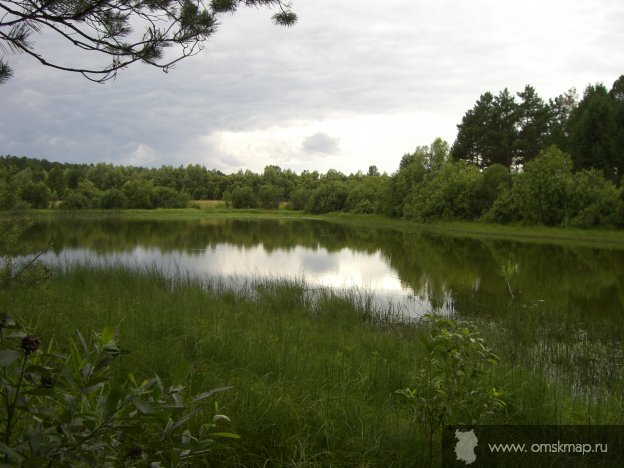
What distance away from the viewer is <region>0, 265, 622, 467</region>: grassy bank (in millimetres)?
3012

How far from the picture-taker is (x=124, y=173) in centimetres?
9438

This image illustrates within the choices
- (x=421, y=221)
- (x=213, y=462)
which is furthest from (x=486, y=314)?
(x=421, y=221)

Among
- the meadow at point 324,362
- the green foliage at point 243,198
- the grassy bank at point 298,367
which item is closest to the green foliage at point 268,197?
the green foliage at point 243,198

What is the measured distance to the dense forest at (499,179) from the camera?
32281mm

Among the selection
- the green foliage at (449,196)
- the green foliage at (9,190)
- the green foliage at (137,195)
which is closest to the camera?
the green foliage at (9,190)

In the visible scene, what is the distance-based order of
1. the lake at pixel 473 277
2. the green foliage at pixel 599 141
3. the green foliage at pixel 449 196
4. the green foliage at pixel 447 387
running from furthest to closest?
the green foliage at pixel 449 196 → the green foliage at pixel 599 141 → the lake at pixel 473 277 → the green foliage at pixel 447 387

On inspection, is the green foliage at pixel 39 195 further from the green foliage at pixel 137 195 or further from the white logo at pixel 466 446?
the white logo at pixel 466 446

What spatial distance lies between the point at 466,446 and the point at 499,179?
40856 mm

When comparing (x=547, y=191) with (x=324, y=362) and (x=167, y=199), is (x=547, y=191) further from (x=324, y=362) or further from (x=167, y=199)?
(x=167, y=199)

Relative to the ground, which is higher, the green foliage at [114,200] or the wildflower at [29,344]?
the green foliage at [114,200]

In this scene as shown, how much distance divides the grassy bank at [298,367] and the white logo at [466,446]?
0.47 metres

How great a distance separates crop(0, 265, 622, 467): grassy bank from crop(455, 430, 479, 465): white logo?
1.56ft

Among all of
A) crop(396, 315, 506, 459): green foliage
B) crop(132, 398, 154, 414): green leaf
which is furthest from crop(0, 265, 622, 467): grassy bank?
crop(396, 315, 506, 459): green foliage

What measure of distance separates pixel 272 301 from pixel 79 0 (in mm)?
6976
